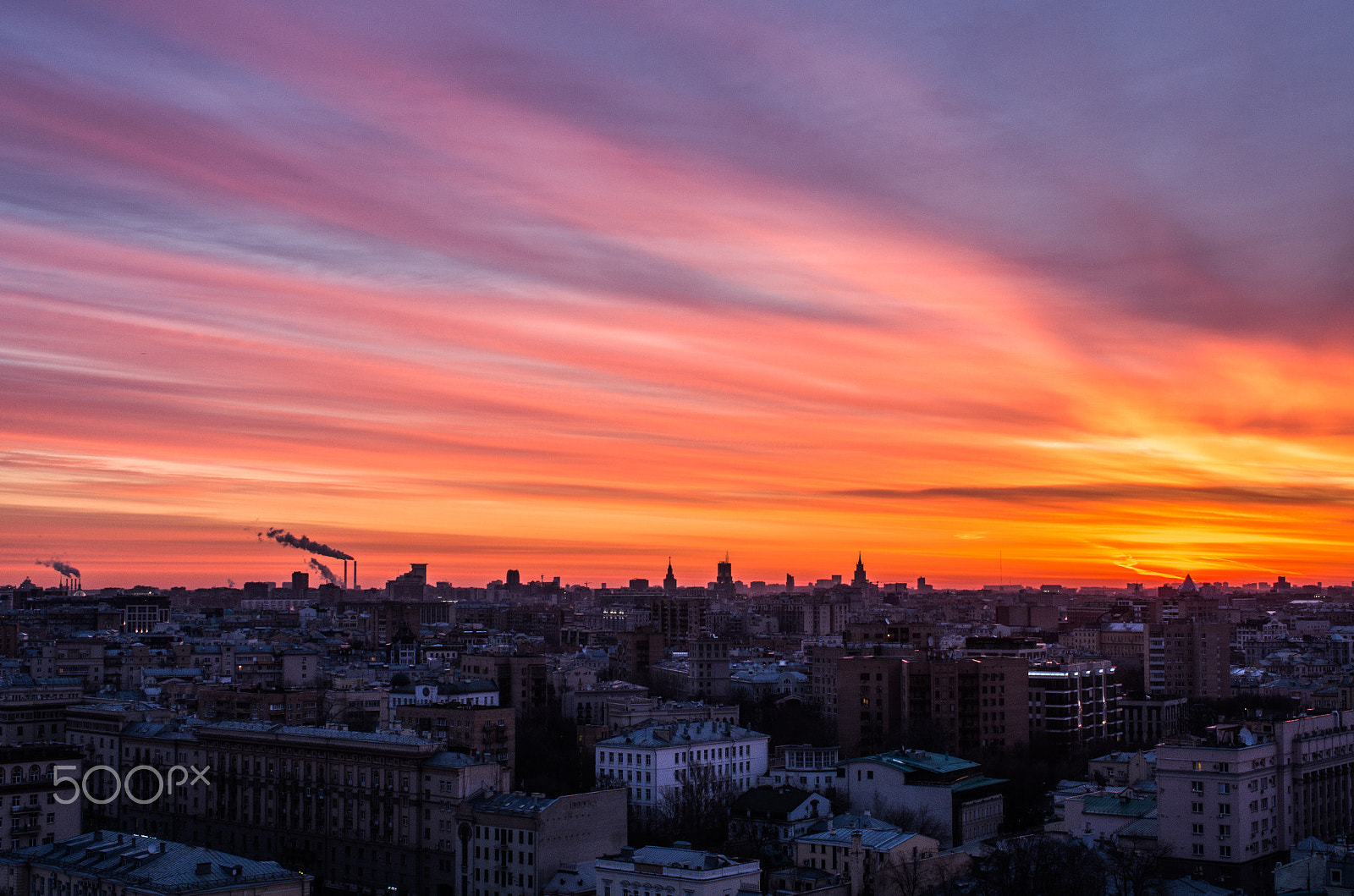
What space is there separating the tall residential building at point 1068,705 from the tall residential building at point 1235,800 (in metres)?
31.5

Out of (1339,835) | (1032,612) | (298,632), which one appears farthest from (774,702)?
(1032,612)

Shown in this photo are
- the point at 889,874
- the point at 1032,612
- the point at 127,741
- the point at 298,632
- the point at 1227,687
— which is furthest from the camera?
the point at 1032,612

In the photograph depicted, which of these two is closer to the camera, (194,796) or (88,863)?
(88,863)

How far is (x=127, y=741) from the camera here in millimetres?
70125

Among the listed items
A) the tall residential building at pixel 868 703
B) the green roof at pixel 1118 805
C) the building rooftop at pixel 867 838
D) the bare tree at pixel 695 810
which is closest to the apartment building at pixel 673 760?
the bare tree at pixel 695 810

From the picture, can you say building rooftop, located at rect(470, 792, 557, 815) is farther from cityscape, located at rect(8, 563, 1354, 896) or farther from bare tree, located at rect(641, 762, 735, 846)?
bare tree, located at rect(641, 762, 735, 846)

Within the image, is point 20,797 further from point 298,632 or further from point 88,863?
point 298,632

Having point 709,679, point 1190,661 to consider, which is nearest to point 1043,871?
point 709,679

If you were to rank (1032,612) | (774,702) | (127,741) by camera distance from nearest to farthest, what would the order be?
(127,741)
(774,702)
(1032,612)

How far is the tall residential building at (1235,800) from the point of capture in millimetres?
46844

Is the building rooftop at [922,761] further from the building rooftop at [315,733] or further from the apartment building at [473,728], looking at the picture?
the building rooftop at [315,733]

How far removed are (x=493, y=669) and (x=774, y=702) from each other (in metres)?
19.6

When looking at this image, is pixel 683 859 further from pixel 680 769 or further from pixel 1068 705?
pixel 1068 705

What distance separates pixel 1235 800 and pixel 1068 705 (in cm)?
3594
